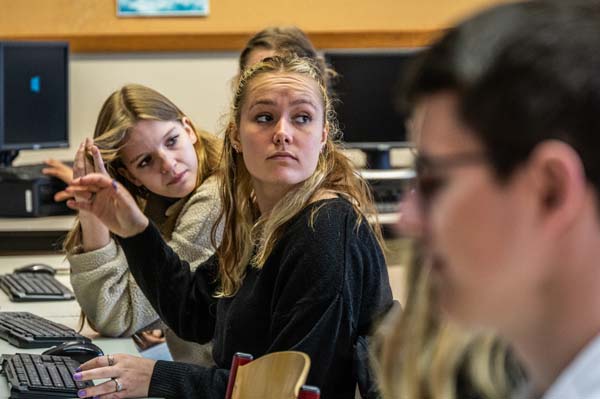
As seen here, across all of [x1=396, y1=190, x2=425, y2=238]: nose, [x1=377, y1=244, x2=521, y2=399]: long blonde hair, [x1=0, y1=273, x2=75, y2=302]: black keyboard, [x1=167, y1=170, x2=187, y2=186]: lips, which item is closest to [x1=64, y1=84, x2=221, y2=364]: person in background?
[x1=167, y1=170, x2=187, y2=186]: lips

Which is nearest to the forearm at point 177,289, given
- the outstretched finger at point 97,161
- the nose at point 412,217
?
the outstretched finger at point 97,161

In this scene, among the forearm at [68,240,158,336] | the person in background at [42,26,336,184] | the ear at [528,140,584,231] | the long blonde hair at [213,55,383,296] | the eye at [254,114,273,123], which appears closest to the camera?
the ear at [528,140,584,231]

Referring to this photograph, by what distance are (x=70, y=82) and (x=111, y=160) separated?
2201 mm

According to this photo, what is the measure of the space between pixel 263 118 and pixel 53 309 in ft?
3.45

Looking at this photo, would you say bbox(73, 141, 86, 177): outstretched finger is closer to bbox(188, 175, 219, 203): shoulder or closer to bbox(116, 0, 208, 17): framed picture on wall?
bbox(188, 175, 219, 203): shoulder

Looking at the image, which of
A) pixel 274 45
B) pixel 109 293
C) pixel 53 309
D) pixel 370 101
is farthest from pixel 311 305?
pixel 370 101

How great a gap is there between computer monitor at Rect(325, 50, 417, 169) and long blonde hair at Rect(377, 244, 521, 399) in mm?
3914

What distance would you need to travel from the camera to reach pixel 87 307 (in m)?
2.59

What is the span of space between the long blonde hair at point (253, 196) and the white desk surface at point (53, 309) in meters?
0.35

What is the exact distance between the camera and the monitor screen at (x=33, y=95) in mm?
4410

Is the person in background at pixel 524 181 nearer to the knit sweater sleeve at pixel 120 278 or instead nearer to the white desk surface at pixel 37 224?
the knit sweater sleeve at pixel 120 278

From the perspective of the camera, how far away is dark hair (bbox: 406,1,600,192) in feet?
2.17

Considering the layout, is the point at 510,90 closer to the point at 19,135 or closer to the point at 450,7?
the point at 19,135

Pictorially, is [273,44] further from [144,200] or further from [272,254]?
[272,254]
